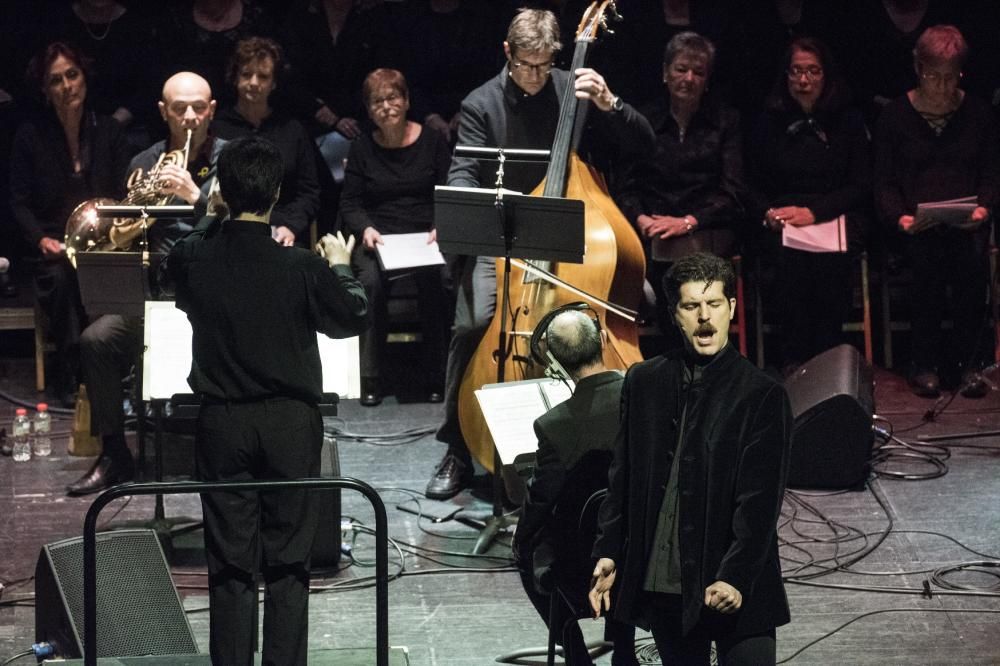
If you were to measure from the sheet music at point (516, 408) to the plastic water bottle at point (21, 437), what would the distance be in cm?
269

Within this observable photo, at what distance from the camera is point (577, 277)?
5.41 metres

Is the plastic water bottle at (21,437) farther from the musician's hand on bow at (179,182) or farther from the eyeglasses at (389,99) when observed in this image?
the eyeglasses at (389,99)

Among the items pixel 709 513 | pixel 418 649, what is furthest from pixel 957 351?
pixel 709 513

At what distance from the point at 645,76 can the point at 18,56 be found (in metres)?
3.53

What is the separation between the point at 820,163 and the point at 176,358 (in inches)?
153

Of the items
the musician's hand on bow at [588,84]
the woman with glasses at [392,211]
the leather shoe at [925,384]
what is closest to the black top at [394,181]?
the woman with glasses at [392,211]

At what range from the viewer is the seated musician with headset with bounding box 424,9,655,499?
599cm

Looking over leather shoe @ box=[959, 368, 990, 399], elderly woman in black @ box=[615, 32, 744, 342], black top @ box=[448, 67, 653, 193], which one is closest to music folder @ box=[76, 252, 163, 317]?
black top @ box=[448, 67, 653, 193]

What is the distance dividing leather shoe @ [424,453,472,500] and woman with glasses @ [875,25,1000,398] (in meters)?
2.58

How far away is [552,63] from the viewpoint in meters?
6.03

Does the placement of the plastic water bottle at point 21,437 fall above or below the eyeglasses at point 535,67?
below

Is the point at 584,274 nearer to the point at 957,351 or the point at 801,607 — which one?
the point at 801,607

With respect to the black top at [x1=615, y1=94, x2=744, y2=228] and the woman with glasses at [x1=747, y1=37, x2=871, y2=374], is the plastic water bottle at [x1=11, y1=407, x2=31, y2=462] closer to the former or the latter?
the black top at [x1=615, y1=94, x2=744, y2=228]

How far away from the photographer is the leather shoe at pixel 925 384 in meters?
7.35
